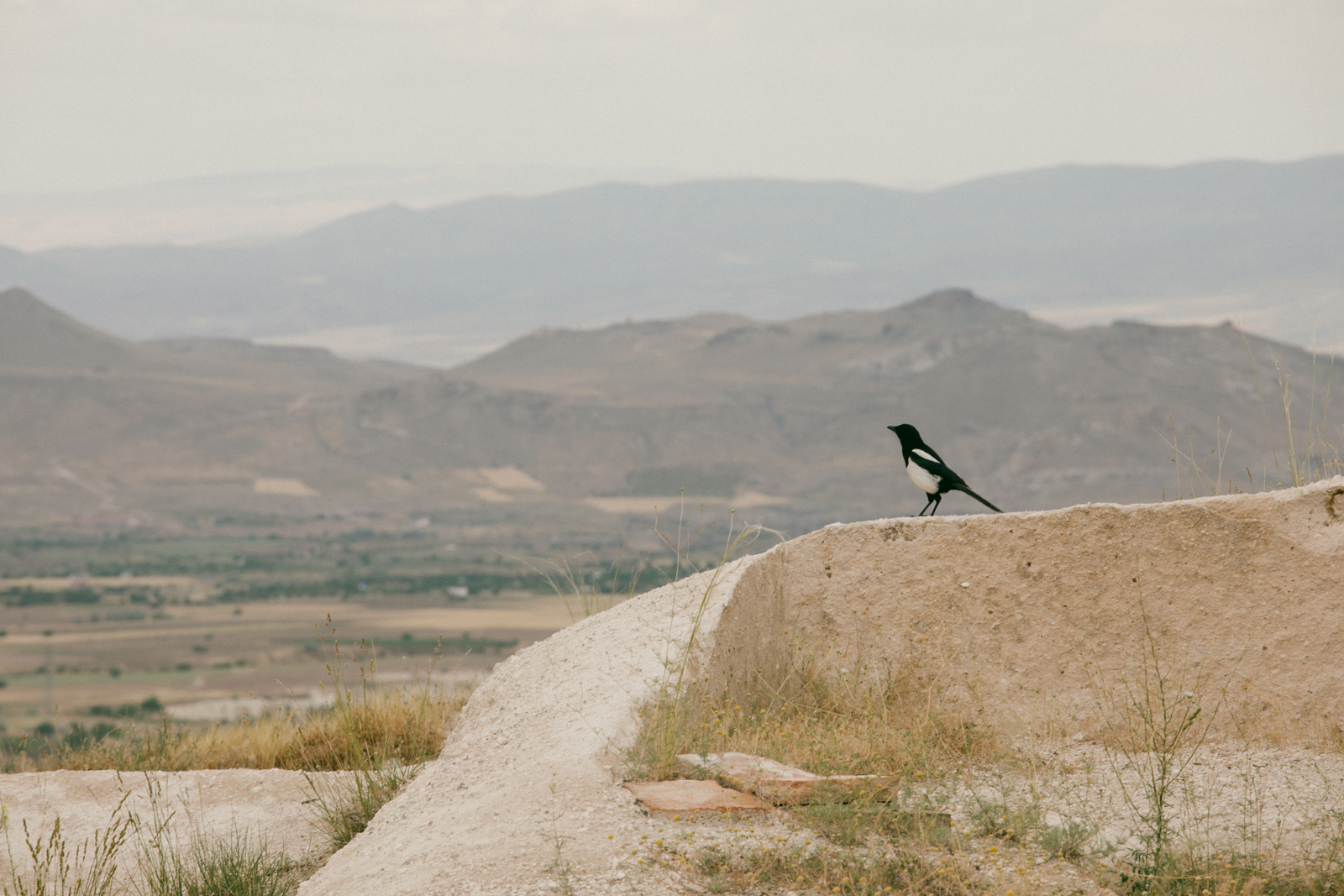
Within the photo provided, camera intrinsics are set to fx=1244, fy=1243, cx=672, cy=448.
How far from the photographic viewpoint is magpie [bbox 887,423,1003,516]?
7027mm

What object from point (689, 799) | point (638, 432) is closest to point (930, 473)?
point (689, 799)

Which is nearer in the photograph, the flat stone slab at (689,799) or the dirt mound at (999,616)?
the flat stone slab at (689,799)

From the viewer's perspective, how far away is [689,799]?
5.40m

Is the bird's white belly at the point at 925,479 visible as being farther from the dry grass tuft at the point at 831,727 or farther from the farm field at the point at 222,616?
the farm field at the point at 222,616

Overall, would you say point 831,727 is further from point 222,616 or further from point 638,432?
point 638,432

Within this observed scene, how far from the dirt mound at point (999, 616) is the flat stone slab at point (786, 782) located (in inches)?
25.7

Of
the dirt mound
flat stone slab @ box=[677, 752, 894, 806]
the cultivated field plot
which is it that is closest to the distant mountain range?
the cultivated field plot

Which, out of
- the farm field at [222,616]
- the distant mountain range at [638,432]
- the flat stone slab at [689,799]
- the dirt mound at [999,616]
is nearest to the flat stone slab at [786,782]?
the flat stone slab at [689,799]

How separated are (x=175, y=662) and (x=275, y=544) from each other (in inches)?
1994

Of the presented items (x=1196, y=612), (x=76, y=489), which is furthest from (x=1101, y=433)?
(x=1196, y=612)

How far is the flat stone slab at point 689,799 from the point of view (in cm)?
533

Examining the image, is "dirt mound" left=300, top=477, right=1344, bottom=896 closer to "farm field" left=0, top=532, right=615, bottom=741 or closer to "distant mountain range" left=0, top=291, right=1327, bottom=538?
"farm field" left=0, top=532, right=615, bottom=741

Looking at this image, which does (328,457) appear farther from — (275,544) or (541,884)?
(541,884)

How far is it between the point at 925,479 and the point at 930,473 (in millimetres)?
54
